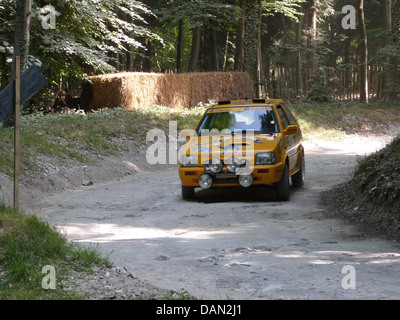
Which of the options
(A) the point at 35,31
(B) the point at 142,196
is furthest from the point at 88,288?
(A) the point at 35,31

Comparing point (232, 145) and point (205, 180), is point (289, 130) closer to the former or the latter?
point (232, 145)

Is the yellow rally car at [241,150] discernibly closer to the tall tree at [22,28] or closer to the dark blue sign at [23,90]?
the dark blue sign at [23,90]

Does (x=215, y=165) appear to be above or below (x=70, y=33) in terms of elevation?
below

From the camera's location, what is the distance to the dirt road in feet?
19.0

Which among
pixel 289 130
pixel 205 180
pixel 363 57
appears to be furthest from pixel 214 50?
pixel 205 180

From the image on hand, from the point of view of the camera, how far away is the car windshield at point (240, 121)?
37.8 feet

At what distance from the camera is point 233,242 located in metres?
7.80

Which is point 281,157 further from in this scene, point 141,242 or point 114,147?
point 114,147

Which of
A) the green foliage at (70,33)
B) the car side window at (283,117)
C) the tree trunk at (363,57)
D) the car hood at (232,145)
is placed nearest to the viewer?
the car hood at (232,145)

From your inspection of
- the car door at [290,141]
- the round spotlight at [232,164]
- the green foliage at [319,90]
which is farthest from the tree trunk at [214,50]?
the round spotlight at [232,164]

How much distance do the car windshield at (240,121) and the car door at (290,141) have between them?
0.32 metres

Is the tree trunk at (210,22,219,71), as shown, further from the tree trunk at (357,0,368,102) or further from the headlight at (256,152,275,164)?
the headlight at (256,152,275,164)

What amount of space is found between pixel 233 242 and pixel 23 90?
3523mm

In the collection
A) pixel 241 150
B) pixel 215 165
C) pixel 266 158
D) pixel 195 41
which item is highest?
pixel 195 41
